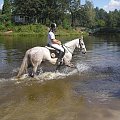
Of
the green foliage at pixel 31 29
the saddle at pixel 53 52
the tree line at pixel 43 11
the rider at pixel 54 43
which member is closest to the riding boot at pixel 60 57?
the rider at pixel 54 43

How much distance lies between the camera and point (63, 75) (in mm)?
15289

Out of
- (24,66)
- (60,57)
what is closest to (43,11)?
(60,57)

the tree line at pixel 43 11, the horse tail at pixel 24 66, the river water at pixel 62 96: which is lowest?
the river water at pixel 62 96

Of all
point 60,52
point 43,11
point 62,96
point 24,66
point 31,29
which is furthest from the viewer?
point 43,11

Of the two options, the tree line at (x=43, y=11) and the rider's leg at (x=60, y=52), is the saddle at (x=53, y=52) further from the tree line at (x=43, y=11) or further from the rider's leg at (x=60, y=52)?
the tree line at (x=43, y=11)

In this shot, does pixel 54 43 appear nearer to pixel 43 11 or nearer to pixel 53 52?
pixel 53 52

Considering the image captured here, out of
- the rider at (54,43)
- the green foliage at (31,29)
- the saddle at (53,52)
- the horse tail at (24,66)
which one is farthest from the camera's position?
the green foliage at (31,29)

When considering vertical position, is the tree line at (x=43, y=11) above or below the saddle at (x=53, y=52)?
above

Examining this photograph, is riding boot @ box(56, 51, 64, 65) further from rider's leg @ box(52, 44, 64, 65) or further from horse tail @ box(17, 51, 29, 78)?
horse tail @ box(17, 51, 29, 78)

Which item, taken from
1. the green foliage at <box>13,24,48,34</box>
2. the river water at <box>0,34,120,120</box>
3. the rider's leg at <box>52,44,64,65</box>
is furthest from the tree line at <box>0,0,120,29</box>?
the river water at <box>0,34,120,120</box>

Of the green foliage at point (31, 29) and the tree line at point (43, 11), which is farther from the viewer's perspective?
the tree line at point (43, 11)

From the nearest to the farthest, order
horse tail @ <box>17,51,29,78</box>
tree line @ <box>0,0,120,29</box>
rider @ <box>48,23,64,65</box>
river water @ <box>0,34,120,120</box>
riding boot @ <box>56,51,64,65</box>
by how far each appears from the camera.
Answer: river water @ <box>0,34,120,120</box>
horse tail @ <box>17,51,29,78</box>
rider @ <box>48,23,64,65</box>
riding boot @ <box>56,51,64,65</box>
tree line @ <box>0,0,120,29</box>

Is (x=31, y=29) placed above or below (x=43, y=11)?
below

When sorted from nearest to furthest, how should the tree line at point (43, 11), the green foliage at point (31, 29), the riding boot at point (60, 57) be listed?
the riding boot at point (60, 57) → the green foliage at point (31, 29) → the tree line at point (43, 11)
